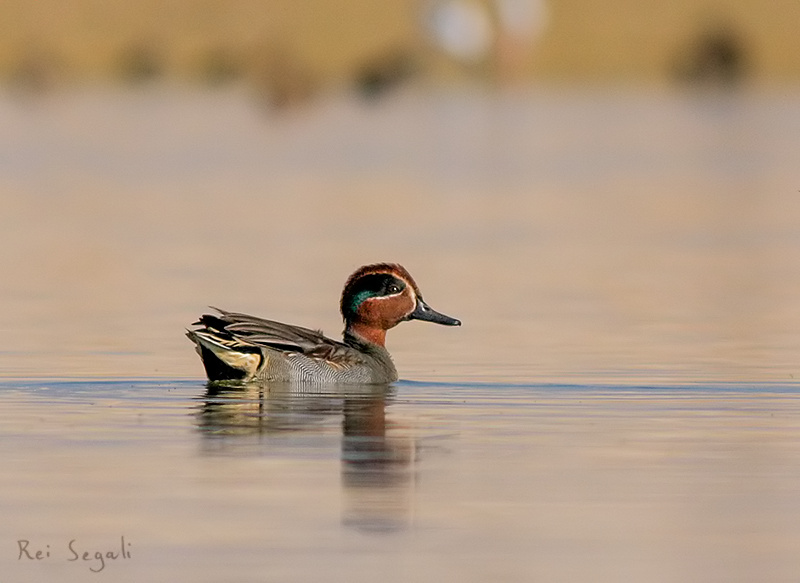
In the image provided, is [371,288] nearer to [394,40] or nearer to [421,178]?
[421,178]

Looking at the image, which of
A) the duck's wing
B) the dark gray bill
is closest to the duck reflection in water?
the duck's wing

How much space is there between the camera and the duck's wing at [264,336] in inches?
443

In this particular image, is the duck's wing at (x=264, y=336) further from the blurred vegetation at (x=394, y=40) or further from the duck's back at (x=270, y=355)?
the blurred vegetation at (x=394, y=40)

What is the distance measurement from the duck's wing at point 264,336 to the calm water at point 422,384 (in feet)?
0.76

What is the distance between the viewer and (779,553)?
7449 millimetres

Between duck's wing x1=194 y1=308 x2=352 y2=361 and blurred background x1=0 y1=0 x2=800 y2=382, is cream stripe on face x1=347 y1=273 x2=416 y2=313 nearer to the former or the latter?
blurred background x1=0 y1=0 x2=800 y2=382

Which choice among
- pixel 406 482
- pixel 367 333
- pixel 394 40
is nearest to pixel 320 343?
pixel 367 333

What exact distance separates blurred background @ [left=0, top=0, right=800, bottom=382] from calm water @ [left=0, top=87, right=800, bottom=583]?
7 centimetres

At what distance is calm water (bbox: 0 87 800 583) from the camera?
7.60 m

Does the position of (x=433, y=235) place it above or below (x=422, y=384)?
above

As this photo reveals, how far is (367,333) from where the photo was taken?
39.9ft

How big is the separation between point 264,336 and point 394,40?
131ft

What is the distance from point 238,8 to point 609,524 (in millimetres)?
47259

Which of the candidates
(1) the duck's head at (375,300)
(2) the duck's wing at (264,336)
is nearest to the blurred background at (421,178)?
(1) the duck's head at (375,300)
